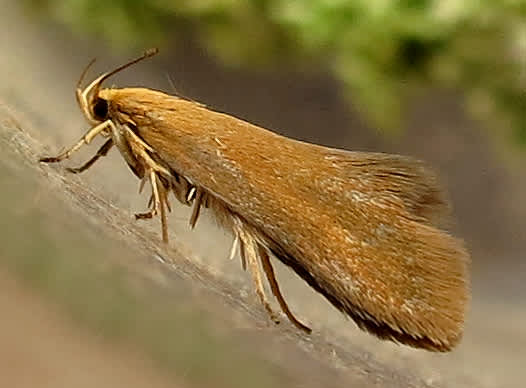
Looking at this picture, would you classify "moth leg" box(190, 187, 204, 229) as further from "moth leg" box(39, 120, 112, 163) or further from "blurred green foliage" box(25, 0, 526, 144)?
"blurred green foliage" box(25, 0, 526, 144)

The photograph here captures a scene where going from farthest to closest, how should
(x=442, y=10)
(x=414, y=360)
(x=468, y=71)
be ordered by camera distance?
(x=468, y=71) → (x=442, y=10) → (x=414, y=360)

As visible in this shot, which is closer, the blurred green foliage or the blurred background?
the blurred background

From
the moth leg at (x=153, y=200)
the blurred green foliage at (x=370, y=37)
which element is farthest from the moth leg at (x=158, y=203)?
the blurred green foliage at (x=370, y=37)

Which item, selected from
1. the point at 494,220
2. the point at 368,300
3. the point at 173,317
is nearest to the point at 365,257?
the point at 368,300

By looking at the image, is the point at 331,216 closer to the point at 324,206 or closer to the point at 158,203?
the point at 324,206

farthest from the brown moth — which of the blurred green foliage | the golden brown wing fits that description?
the blurred green foliage

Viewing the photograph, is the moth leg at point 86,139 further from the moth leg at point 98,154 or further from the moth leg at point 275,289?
the moth leg at point 275,289

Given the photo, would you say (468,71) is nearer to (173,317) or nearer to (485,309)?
(485,309)
